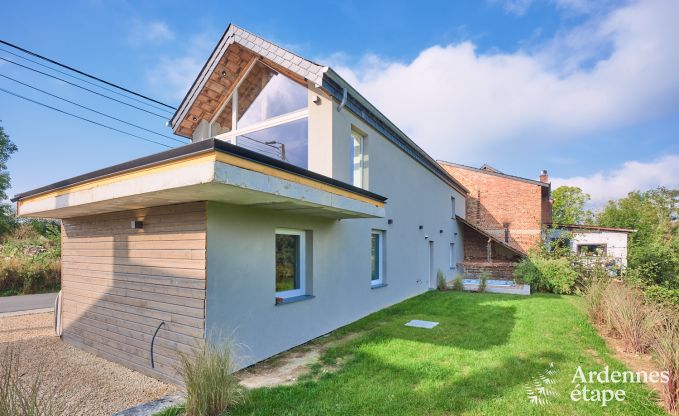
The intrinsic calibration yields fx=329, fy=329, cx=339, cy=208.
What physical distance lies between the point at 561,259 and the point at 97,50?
21.1m

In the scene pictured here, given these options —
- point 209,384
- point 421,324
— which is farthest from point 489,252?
point 209,384

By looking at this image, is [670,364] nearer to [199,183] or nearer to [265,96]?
[199,183]

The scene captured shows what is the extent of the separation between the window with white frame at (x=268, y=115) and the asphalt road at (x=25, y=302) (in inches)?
387

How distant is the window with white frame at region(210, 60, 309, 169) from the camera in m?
8.70

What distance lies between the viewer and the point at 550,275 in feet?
49.4

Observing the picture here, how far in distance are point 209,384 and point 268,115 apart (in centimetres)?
717

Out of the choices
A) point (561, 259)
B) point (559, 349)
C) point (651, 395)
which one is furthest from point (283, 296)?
Answer: point (561, 259)

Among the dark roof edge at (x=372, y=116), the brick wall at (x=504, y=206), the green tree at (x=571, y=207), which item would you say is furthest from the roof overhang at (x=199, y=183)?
the green tree at (x=571, y=207)

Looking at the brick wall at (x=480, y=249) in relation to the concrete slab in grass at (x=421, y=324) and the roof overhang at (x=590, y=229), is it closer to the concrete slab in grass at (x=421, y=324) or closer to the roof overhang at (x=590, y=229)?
the roof overhang at (x=590, y=229)

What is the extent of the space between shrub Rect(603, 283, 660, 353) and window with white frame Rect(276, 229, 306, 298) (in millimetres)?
6914

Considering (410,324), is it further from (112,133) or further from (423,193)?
(112,133)

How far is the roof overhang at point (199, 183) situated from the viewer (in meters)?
3.79

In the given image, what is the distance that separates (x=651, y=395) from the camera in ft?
15.4

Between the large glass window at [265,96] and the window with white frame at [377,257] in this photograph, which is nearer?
the large glass window at [265,96]
